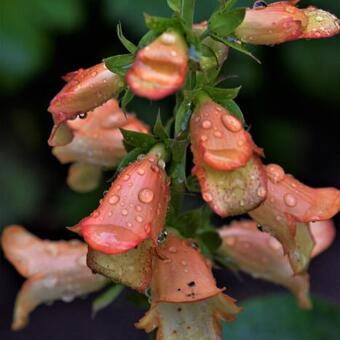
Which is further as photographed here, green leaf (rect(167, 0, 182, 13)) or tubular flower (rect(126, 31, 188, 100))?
green leaf (rect(167, 0, 182, 13))

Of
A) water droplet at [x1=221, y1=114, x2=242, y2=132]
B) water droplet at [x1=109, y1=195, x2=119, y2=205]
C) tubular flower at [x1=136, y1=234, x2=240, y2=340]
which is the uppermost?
water droplet at [x1=221, y1=114, x2=242, y2=132]

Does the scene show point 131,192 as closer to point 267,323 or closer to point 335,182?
point 267,323

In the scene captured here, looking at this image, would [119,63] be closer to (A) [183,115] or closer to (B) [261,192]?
(A) [183,115]

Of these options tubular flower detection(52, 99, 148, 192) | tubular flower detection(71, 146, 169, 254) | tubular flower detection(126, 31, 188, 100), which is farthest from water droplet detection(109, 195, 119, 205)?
tubular flower detection(52, 99, 148, 192)

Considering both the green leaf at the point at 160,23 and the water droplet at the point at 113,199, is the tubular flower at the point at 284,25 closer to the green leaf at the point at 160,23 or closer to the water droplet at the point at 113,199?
the green leaf at the point at 160,23

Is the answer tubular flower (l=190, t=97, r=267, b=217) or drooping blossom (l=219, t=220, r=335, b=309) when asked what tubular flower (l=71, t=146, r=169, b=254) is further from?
drooping blossom (l=219, t=220, r=335, b=309)

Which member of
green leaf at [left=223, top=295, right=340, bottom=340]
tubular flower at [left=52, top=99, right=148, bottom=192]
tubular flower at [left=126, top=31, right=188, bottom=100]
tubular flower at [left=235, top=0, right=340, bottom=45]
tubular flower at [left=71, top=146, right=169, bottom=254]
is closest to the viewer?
tubular flower at [left=126, top=31, right=188, bottom=100]

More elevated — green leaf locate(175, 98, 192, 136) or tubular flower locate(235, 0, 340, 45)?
tubular flower locate(235, 0, 340, 45)

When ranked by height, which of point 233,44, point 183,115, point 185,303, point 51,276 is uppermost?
point 233,44

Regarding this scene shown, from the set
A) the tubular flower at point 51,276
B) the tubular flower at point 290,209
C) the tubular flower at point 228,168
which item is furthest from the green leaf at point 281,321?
the tubular flower at point 228,168

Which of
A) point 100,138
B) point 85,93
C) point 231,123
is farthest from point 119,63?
point 100,138
